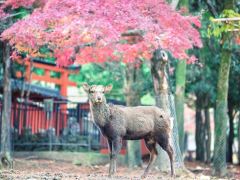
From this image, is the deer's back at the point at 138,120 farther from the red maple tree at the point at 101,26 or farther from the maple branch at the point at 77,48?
the maple branch at the point at 77,48

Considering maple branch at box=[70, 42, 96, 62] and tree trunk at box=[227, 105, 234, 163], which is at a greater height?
maple branch at box=[70, 42, 96, 62]

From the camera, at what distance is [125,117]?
34.7 ft

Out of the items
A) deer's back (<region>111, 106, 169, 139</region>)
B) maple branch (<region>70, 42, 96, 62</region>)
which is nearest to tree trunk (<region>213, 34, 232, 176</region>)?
maple branch (<region>70, 42, 96, 62</region>)

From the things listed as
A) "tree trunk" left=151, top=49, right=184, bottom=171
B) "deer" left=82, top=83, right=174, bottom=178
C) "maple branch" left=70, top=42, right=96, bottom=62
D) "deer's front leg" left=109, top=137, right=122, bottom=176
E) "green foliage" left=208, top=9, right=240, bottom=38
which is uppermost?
"green foliage" left=208, top=9, right=240, bottom=38

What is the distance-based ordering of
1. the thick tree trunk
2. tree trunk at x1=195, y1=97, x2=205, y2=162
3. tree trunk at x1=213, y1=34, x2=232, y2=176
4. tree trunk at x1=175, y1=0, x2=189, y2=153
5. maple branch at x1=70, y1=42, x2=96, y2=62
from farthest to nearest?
tree trunk at x1=195, y1=97, x2=205, y2=162
tree trunk at x1=175, y1=0, x2=189, y2=153
tree trunk at x1=213, y1=34, x2=232, y2=176
maple branch at x1=70, y1=42, x2=96, y2=62
the thick tree trunk

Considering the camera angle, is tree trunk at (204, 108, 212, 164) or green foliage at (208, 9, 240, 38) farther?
tree trunk at (204, 108, 212, 164)

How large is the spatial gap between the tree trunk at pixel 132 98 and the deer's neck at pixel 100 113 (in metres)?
8.00

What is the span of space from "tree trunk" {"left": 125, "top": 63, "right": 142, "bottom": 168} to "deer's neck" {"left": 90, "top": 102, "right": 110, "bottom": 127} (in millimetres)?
7998

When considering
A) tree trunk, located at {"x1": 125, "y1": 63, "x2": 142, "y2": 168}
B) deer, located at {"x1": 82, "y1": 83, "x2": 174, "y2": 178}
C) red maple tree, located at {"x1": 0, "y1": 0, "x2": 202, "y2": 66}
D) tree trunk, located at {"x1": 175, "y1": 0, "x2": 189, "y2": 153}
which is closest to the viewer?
deer, located at {"x1": 82, "y1": 83, "x2": 174, "y2": 178}

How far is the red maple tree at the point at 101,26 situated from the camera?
11.4 m

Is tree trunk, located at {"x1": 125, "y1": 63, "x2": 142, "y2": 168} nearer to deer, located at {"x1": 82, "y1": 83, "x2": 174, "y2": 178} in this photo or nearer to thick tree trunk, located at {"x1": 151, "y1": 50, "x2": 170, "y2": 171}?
thick tree trunk, located at {"x1": 151, "y1": 50, "x2": 170, "y2": 171}

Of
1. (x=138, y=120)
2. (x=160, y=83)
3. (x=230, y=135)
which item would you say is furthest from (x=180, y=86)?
(x=230, y=135)

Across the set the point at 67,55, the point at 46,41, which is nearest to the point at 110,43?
the point at 67,55

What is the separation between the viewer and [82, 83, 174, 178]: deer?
33.1ft
